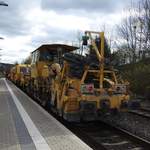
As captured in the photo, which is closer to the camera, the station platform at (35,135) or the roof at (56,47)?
the station platform at (35,135)

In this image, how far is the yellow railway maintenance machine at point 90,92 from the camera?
13102 mm

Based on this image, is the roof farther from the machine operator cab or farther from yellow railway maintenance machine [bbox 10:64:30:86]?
yellow railway maintenance machine [bbox 10:64:30:86]

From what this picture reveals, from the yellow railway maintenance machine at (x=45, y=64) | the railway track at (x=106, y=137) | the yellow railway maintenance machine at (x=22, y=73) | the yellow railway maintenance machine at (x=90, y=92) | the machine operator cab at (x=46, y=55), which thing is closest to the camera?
the railway track at (x=106, y=137)

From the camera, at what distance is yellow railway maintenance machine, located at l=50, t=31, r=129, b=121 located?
1310 centimetres

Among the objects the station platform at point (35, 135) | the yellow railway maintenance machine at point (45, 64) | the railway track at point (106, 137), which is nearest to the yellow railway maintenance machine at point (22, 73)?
the yellow railway maintenance machine at point (45, 64)

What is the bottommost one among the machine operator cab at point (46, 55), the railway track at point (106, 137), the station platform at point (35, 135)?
the railway track at point (106, 137)

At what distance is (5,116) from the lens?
49.0 ft

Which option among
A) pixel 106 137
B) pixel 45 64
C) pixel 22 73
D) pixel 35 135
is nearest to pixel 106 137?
pixel 106 137

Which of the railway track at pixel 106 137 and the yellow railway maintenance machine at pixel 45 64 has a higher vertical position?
the yellow railway maintenance machine at pixel 45 64

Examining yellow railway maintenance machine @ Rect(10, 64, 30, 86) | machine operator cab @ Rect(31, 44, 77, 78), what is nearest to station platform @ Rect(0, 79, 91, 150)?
machine operator cab @ Rect(31, 44, 77, 78)

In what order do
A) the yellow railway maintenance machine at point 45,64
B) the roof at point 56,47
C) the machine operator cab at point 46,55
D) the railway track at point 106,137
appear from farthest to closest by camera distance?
the machine operator cab at point 46,55 < the roof at point 56,47 < the yellow railway maintenance machine at point 45,64 < the railway track at point 106,137

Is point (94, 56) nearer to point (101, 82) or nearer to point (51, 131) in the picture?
point (101, 82)

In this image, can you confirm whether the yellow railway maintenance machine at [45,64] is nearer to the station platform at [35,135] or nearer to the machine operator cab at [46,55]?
the machine operator cab at [46,55]

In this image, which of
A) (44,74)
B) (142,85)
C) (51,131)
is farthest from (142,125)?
(142,85)
